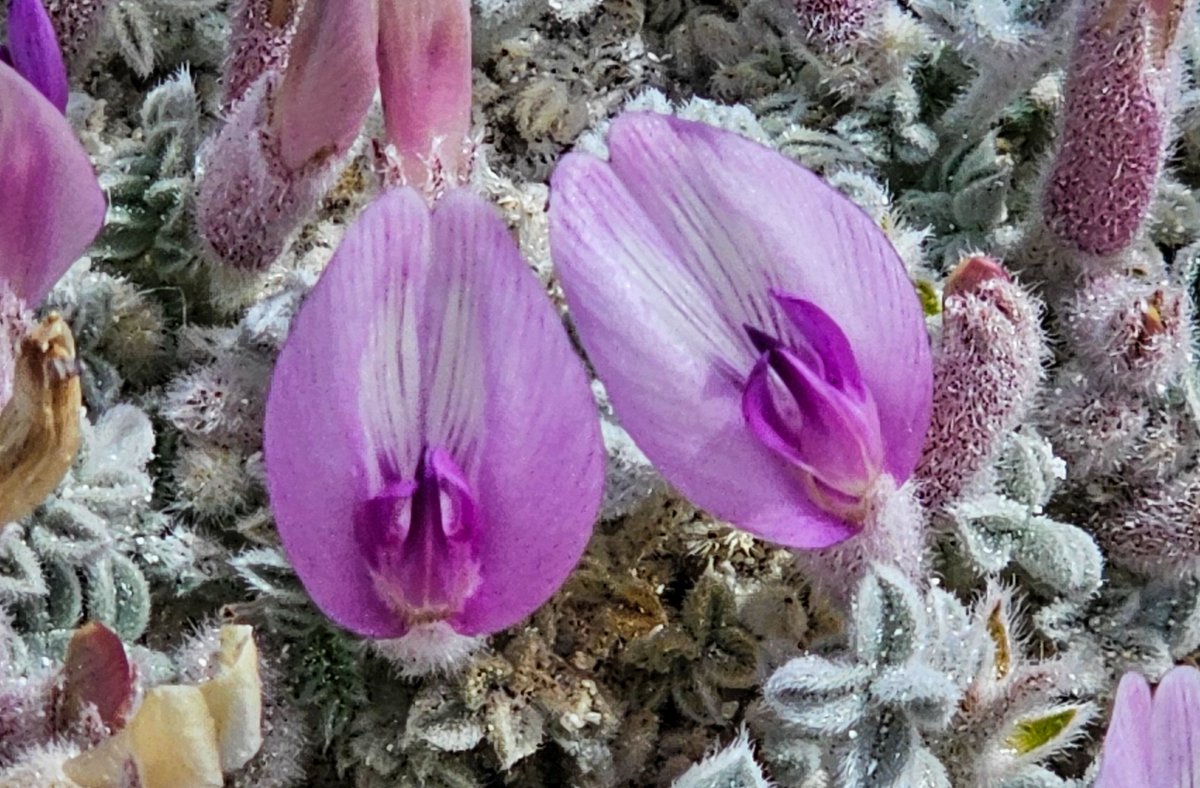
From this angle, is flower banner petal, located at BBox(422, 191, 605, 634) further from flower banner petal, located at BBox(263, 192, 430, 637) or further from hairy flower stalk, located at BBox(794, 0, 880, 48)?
hairy flower stalk, located at BBox(794, 0, 880, 48)

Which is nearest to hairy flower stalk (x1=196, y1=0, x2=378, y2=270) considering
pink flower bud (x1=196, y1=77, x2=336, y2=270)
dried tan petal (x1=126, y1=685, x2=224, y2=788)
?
pink flower bud (x1=196, y1=77, x2=336, y2=270)

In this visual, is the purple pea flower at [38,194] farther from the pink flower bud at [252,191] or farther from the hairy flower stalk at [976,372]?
the hairy flower stalk at [976,372]

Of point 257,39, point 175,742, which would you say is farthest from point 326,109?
point 175,742

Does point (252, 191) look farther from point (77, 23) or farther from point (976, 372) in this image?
point (976, 372)

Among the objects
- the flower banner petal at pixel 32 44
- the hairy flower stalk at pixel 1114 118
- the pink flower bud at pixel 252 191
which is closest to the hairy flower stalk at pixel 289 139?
the pink flower bud at pixel 252 191

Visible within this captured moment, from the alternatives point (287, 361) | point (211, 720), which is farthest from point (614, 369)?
point (211, 720)
